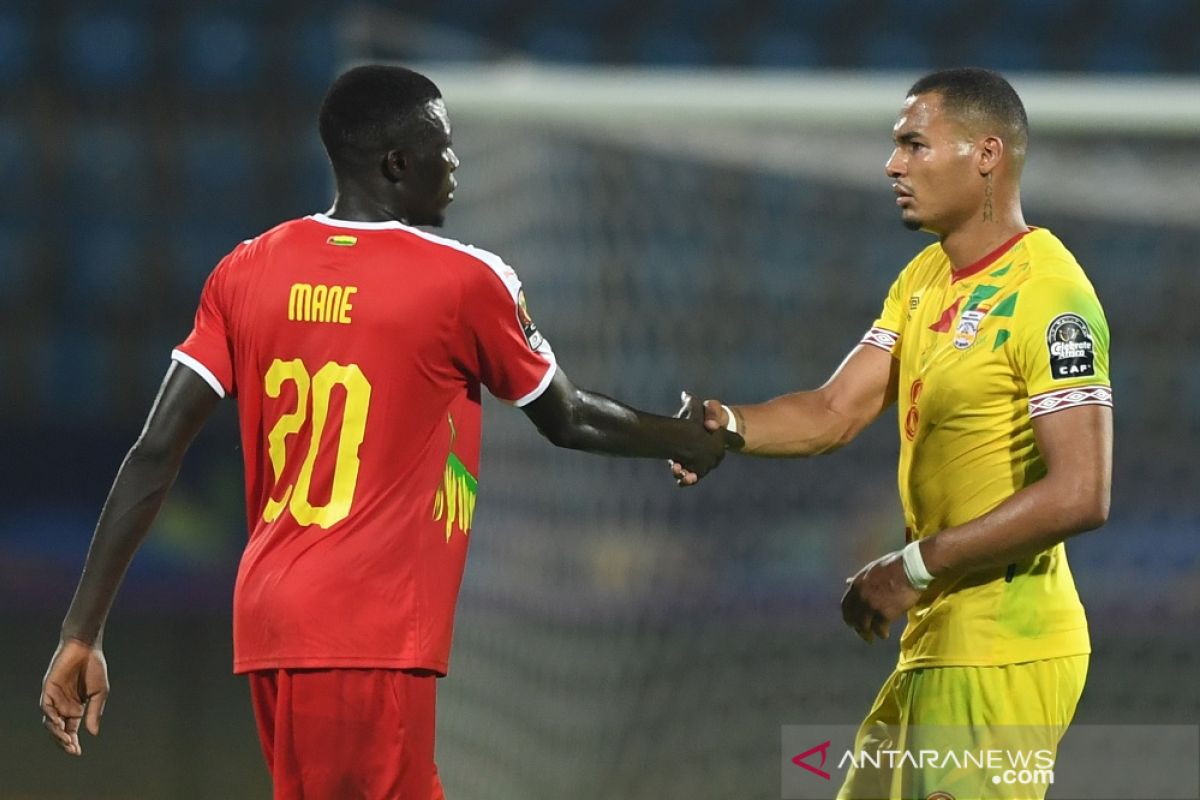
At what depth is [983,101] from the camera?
298cm

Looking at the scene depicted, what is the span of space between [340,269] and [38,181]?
346 inches

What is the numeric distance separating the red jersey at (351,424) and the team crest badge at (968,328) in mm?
814

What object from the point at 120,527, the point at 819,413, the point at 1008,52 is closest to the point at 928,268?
the point at 819,413

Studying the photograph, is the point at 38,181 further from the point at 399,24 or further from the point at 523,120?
the point at 523,120

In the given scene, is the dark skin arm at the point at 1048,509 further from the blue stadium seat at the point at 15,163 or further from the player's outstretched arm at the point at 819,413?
the blue stadium seat at the point at 15,163

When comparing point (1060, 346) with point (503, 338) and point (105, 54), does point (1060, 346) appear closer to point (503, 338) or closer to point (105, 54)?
point (503, 338)

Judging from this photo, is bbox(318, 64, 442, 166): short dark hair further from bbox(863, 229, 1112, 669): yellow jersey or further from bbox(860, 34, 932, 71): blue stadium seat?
bbox(860, 34, 932, 71): blue stadium seat

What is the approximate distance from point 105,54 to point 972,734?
951 cm

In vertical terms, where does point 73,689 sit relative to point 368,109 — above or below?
below

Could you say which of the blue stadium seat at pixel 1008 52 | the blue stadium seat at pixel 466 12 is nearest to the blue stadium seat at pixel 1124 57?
the blue stadium seat at pixel 1008 52

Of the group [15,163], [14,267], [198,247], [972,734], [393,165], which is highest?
[15,163]

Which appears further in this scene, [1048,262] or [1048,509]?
[1048,262]

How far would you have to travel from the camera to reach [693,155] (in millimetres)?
5082

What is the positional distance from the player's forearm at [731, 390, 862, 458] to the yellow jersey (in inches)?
14.5
